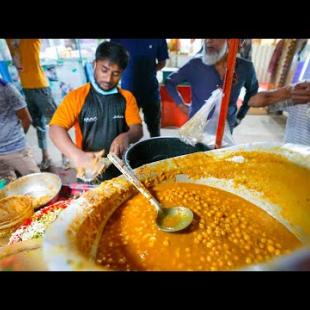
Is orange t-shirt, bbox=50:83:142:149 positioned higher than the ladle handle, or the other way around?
orange t-shirt, bbox=50:83:142:149

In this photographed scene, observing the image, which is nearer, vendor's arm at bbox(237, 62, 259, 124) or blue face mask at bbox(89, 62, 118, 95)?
vendor's arm at bbox(237, 62, 259, 124)

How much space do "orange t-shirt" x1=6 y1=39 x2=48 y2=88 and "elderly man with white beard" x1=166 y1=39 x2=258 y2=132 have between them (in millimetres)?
835

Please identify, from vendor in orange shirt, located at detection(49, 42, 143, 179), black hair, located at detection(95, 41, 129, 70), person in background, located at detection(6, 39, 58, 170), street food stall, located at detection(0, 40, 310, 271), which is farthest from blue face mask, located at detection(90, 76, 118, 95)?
street food stall, located at detection(0, 40, 310, 271)

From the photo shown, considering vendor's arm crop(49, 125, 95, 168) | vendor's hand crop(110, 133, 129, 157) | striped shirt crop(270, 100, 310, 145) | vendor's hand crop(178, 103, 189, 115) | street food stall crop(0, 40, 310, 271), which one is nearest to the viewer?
street food stall crop(0, 40, 310, 271)

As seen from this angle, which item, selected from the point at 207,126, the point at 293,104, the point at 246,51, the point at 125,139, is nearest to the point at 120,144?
the point at 125,139

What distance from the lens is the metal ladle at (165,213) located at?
0.93m

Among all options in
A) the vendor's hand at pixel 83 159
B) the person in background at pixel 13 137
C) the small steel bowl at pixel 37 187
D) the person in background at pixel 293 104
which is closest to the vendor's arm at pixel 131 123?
the vendor's hand at pixel 83 159

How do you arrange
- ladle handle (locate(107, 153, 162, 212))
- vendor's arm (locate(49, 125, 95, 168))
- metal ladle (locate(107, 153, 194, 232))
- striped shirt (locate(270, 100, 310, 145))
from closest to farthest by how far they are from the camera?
1. metal ladle (locate(107, 153, 194, 232))
2. ladle handle (locate(107, 153, 162, 212))
3. striped shirt (locate(270, 100, 310, 145))
4. vendor's arm (locate(49, 125, 95, 168))

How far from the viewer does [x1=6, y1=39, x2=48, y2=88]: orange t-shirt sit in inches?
42.9

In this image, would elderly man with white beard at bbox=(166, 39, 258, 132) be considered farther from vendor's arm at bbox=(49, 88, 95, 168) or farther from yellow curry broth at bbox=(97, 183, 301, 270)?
vendor's arm at bbox=(49, 88, 95, 168)

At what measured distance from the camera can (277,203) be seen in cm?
110

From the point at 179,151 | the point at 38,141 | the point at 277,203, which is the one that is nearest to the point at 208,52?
the point at 179,151

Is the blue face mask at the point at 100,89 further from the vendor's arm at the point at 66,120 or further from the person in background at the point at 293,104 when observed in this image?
the person in background at the point at 293,104
